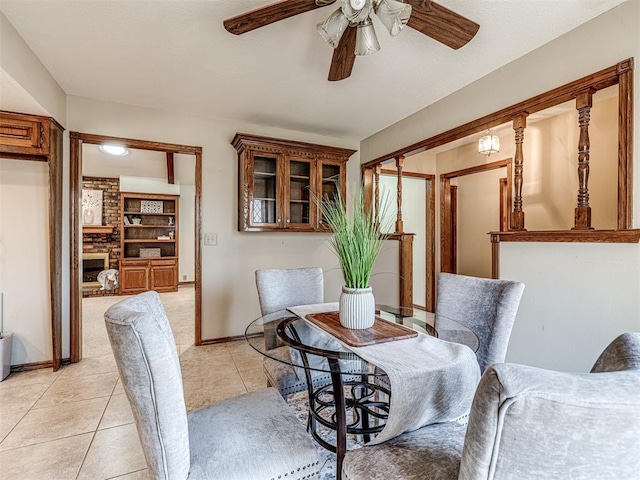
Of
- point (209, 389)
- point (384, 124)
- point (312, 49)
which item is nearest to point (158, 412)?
point (209, 389)

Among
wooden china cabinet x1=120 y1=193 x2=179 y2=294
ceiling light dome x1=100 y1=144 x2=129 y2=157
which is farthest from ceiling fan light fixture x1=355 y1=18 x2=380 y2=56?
wooden china cabinet x1=120 y1=193 x2=179 y2=294

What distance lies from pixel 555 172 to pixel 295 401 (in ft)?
11.3

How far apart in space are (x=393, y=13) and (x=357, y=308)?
1.35 meters

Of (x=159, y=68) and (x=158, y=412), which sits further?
(x=159, y=68)

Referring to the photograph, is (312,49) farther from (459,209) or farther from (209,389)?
(459,209)

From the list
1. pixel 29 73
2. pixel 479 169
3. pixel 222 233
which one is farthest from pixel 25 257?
pixel 479 169

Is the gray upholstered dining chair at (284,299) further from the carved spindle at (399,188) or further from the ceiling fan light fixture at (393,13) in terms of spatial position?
the carved spindle at (399,188)

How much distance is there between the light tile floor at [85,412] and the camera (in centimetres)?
158

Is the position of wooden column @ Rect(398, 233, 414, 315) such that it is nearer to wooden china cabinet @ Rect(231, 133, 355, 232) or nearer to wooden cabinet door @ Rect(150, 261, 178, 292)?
wooden china cabinet @ Rect(231, 133, 355, 232)

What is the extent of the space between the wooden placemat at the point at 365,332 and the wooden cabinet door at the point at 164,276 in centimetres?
600

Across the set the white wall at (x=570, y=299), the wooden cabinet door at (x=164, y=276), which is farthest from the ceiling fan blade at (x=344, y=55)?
the wooden cabinet door at (x=164, y=276)

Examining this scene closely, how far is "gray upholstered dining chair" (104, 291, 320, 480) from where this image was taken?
0.86 metres

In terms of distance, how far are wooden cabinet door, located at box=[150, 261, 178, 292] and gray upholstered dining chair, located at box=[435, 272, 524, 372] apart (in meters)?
6.27

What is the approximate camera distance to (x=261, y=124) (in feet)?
11.8
